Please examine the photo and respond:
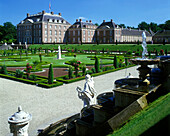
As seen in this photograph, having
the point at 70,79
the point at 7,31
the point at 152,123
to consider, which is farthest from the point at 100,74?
the point at 7,31

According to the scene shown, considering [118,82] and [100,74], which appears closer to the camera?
[118,82]

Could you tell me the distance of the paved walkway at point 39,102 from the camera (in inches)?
298

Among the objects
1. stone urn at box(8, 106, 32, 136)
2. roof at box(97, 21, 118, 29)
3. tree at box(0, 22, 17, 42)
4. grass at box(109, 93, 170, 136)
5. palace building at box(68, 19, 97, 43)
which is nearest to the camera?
grass at box(109, 93, 170, 136)

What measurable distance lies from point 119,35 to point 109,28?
4901mm

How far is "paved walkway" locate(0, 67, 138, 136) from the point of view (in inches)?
298

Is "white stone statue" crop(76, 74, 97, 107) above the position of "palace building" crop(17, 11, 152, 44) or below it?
below

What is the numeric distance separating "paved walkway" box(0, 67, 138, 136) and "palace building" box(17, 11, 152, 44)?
5435 cm

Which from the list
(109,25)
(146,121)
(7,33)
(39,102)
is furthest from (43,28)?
(146,121)

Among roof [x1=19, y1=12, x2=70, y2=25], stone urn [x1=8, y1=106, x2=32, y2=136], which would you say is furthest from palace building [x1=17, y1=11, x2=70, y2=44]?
stone urn [x1=8, y1=106, x2=32, y2=136]

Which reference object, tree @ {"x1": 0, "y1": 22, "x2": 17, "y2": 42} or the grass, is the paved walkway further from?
tree @ {"x1": 0, "y1": 22, "x2": 17, "y2": 42}

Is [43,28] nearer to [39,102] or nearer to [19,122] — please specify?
[39,102]

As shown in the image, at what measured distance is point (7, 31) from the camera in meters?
80.2

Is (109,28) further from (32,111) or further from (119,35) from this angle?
(32,111)

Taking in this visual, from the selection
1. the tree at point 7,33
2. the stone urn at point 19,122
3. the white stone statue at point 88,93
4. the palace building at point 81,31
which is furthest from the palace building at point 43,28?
the stone urn at point 19,122
